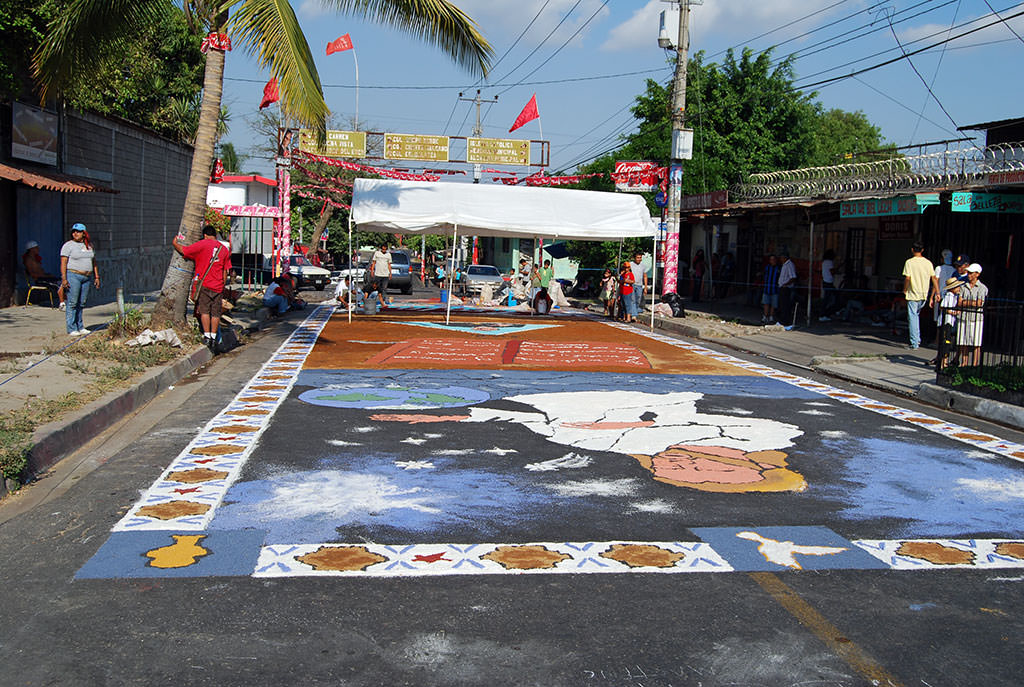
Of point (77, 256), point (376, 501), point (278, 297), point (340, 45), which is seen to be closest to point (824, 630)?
point (376, 501)

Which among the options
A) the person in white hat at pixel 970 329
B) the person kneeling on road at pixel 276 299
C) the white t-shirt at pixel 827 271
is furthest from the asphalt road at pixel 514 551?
the white t-shirt at pixel 827 271

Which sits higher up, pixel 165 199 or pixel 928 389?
pixel 165 199

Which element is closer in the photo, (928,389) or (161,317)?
(928,389)

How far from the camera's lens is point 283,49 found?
14422 mm

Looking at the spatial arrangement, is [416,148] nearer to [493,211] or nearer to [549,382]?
[493,211]

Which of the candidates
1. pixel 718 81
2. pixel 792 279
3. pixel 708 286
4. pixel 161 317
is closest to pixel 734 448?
pixel 161 317

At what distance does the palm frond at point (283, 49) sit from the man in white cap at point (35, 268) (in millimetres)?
8051

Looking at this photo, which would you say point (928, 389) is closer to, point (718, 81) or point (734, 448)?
point (734, 448)

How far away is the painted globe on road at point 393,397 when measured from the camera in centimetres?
1026

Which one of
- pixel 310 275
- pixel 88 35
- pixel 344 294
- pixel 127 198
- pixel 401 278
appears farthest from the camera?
pixel 310 275

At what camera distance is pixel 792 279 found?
2233 cm

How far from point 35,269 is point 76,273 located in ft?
21.9

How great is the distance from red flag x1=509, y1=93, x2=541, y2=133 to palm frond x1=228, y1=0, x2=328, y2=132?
870 inches

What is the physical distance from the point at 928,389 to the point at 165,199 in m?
26.4
